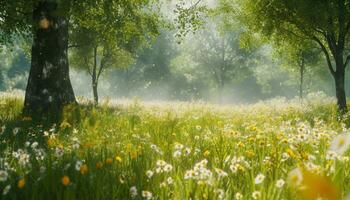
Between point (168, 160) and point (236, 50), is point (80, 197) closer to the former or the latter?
point (168, 160)

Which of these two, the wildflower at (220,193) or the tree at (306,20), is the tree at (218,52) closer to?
the tree at (306,20)

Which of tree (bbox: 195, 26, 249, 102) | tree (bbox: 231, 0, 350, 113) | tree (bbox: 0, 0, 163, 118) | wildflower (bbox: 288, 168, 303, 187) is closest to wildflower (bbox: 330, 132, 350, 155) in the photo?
wildflower (bbox: 288, 168, 303, 187)

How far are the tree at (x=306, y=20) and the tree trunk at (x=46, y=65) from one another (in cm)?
1034

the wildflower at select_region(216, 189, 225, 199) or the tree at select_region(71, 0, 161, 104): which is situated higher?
the tree at select_region(71, 0, 161, 104)

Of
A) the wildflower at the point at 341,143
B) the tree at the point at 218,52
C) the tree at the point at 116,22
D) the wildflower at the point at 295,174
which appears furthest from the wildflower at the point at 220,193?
the tree at the point at 218,52

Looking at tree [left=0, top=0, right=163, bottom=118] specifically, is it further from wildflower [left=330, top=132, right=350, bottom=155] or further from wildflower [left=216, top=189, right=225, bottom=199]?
wildflower [left=330, top=132, right=350, bottom=155]

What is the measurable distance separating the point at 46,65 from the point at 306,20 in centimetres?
1177

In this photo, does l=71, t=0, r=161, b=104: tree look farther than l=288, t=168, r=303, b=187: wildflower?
Yes

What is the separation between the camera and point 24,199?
279cm

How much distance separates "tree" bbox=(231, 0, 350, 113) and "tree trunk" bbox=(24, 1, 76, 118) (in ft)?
33.9

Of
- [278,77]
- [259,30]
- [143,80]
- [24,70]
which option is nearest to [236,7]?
[259,30]

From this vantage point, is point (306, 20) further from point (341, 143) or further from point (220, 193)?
point (341, 143)

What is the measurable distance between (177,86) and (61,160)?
83.7 m

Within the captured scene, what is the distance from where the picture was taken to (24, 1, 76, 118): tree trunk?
37.6 feet
